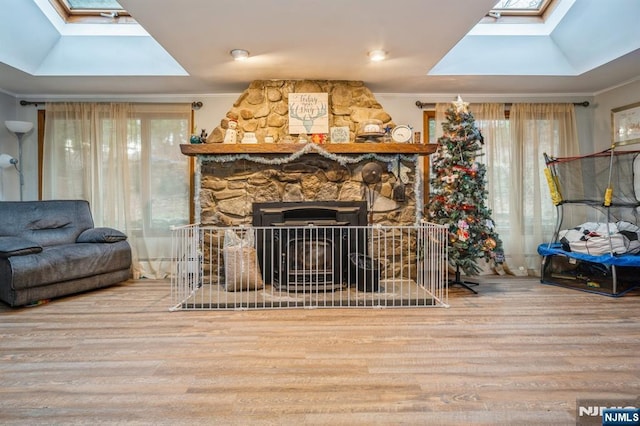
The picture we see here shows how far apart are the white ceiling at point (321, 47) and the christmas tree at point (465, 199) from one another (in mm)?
713

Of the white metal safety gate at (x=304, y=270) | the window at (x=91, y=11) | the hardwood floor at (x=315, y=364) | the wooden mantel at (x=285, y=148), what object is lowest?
the hardwood floor at (x=315, y=364)

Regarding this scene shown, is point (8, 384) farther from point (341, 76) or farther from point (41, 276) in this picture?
point (341, 76)

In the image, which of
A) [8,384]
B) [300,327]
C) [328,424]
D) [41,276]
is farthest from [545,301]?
[41,276]

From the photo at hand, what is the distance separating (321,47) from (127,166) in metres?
2.86

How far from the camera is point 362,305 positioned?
3.22m

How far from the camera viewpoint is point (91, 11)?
374cm

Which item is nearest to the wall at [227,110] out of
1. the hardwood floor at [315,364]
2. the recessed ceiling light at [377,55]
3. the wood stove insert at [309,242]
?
the recessed ceiling light at [377,55]

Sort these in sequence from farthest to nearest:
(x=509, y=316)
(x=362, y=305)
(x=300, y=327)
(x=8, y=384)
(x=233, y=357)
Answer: (x=362, y=305), (x=509, y=316), (x=300, y=327), (x=233, y=357), (x=8, y=384)

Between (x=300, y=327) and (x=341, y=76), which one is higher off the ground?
(x=341, y=76)

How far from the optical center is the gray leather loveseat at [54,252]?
3.14m

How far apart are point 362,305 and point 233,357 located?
138 centimetres

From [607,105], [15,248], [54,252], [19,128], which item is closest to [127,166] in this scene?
[19,128]

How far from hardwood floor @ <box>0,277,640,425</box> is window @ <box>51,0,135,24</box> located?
9.64 ft

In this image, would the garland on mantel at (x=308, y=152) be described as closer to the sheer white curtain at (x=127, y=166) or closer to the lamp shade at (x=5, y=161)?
the sheer white curtain at (x=127, y=166)
